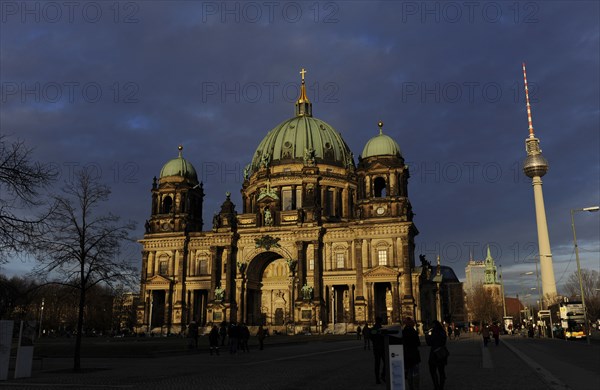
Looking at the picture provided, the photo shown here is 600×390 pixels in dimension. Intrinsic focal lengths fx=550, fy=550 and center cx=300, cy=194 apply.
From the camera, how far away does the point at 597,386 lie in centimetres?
1644

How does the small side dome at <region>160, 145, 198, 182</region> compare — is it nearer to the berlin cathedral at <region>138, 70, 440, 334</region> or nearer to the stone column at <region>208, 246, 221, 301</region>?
the berlin cathedral at <region>138, 70, 440, 334</region>

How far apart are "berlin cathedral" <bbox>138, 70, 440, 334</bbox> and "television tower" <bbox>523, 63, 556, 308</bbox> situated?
56.0 m

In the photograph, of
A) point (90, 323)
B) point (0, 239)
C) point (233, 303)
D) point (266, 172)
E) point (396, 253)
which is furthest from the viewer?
point (90, 323)

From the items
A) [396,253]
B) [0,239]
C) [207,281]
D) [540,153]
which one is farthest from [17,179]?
[540,153]

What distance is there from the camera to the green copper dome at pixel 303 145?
86312 millimetres

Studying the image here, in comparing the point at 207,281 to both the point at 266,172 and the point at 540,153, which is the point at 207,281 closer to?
the point at 266,172

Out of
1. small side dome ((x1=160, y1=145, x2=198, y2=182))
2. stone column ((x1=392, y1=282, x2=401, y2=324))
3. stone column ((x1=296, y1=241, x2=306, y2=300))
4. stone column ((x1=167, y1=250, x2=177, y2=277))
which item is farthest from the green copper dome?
stone column ((x1=392, y1=282, x2=401, y2=324))

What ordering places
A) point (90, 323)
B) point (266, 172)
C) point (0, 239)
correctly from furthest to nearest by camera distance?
point (90, 323), point (266, 172), point (0, 239)

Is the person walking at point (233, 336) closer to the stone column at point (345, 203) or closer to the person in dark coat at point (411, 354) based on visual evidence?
the person in dark coat at point (411, 354)

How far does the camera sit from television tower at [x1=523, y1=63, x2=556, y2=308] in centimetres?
12000

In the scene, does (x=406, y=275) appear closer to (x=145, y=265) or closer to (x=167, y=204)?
(x=145, y=265)

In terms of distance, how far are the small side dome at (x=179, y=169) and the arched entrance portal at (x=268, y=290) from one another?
1824 centimetres

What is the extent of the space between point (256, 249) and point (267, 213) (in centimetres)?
538

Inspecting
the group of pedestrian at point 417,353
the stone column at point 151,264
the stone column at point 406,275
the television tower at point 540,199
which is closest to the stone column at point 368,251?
the stone column at point 406,275
